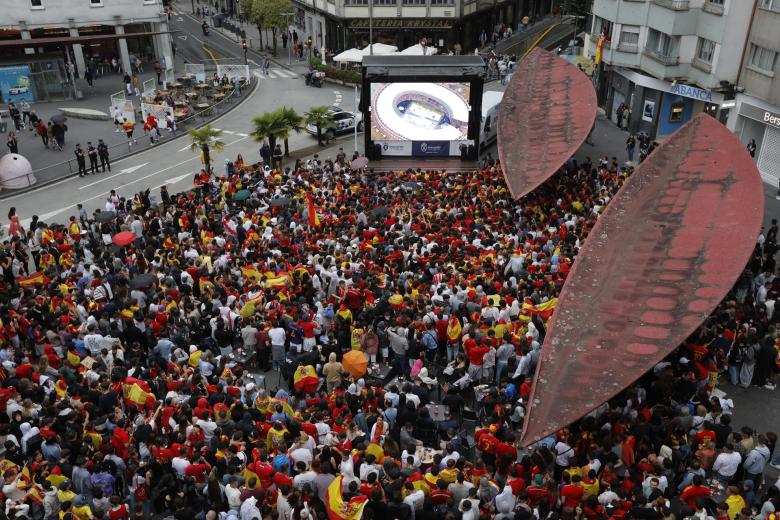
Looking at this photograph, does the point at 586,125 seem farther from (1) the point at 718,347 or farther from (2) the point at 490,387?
(2) the point at 490,387

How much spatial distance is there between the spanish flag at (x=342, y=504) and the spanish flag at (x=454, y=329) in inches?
244

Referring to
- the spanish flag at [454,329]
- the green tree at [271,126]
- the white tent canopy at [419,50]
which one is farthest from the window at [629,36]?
the spanish flag at [454,329]

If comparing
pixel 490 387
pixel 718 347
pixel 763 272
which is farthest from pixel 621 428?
pixel 763 272

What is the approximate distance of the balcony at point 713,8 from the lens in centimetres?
3612

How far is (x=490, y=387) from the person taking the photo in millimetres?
16531

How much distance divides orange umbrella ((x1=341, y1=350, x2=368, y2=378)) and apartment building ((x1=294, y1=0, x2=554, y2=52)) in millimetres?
46156

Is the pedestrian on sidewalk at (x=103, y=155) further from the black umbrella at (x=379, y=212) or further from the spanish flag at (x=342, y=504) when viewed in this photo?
the spanish flag at (x=342, y=504)

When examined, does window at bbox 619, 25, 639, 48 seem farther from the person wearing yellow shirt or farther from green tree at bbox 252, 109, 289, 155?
the person wearing yellow shirt

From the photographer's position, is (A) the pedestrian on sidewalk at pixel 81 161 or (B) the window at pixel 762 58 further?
(A) the pedestrian on sidewalk at pixel 81 161

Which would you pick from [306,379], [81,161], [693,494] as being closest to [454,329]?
[306,379]

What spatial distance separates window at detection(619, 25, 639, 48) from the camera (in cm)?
4131

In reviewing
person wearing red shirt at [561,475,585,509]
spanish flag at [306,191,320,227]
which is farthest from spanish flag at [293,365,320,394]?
spanish flag at [306,191,320,227]

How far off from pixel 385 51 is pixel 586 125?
2914cm

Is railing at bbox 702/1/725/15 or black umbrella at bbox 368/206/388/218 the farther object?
railing at bbox 702/1/725/15
